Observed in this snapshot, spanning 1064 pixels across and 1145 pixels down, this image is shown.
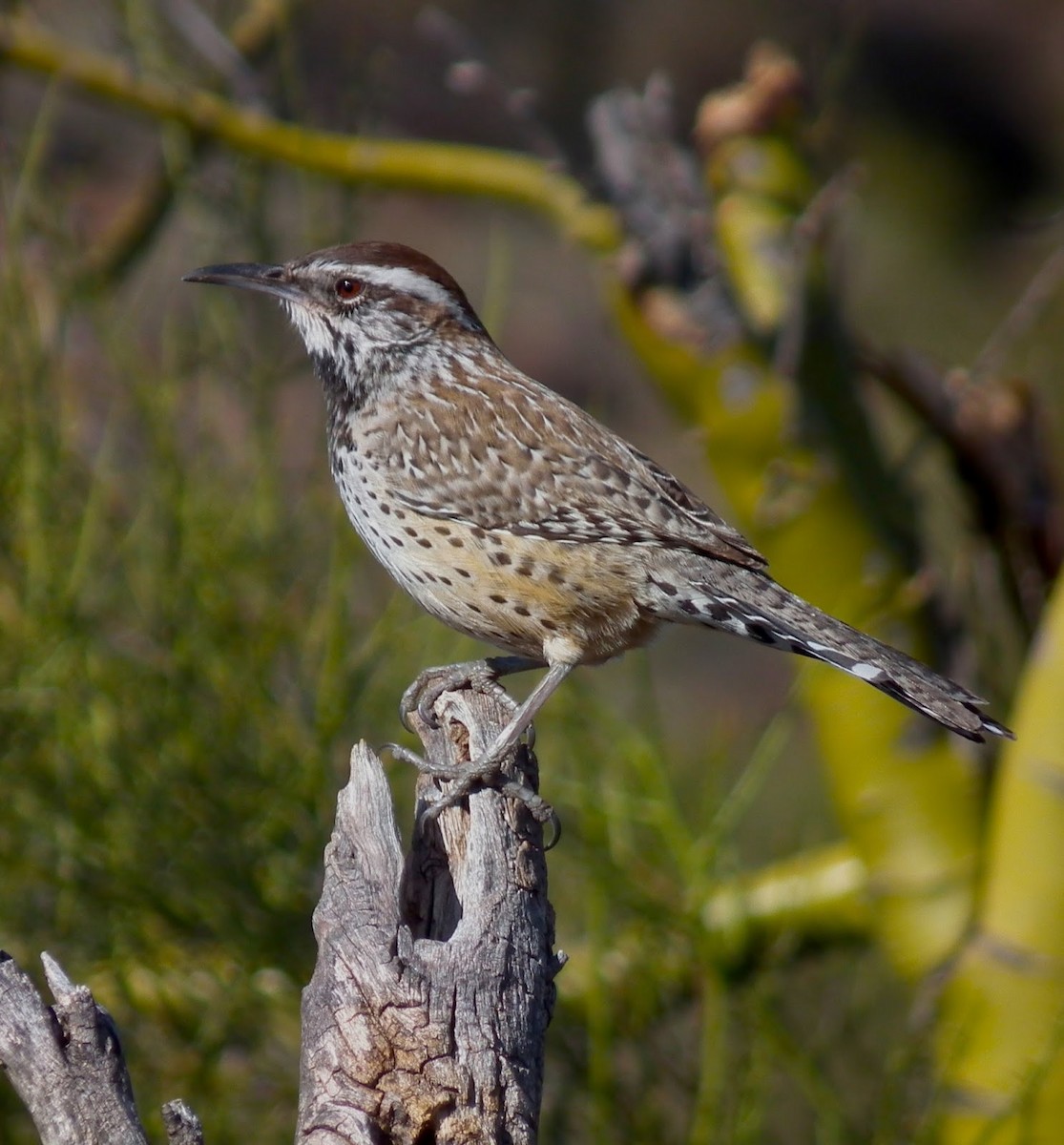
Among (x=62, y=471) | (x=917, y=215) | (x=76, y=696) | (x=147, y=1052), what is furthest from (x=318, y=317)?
(x=917, y=215)

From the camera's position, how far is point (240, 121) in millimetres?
4402

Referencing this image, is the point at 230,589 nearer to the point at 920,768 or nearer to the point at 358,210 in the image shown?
the point at 358,210

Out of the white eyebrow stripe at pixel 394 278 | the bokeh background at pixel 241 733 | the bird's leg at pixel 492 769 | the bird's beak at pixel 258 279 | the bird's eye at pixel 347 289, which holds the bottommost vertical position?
the bokeh background at pixel 241 733

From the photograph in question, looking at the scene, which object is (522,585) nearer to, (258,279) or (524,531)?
(524,531)

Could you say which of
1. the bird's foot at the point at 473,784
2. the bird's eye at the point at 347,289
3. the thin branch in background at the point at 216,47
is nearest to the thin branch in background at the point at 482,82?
the bird's eye at the point at 347,289

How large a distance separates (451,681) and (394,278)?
889 millimetres

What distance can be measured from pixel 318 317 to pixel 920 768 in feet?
6.27

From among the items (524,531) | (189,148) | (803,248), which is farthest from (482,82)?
(524,531)

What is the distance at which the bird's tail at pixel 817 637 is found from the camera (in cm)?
267

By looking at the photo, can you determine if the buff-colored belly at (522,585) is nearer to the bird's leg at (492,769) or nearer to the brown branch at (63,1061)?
the bird's leg at (492,769)

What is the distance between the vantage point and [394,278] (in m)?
3.49

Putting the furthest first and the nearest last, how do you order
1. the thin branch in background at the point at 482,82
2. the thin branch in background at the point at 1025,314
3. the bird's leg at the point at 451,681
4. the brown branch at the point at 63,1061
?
the thin branch in background at the point at 1025,314 < the thin branch in background at the point at 482,82 < the bird's leg at the point at 451,681 < the brown branch at the point at 63,1061

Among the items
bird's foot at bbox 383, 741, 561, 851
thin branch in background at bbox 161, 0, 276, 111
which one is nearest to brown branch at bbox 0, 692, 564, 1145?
bird's foot at bbox 383, 741, 561, 851

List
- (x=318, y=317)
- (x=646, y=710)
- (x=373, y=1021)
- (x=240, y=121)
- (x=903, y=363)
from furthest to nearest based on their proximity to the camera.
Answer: (x=240, y=121) < (x=903, y=363) < (x=646, y=710) < (x=318, y=317) < (x=373, y=1021)
